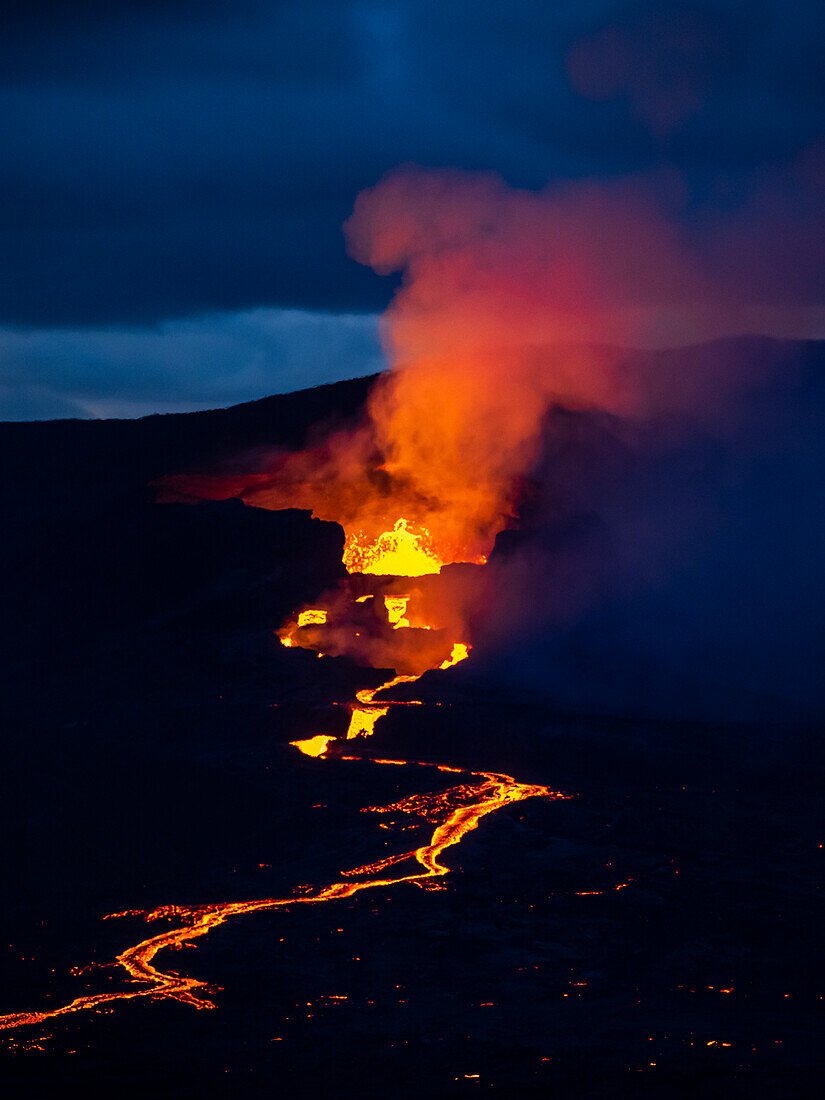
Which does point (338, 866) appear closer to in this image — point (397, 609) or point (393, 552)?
point (397, 609)

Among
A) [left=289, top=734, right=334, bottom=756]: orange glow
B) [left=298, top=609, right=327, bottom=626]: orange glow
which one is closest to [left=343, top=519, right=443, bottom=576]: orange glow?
[left=298, top=609, right=327, bottom=626]: orange glow

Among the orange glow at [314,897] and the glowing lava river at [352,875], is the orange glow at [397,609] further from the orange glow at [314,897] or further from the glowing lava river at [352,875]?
the orange glow at [314,897]

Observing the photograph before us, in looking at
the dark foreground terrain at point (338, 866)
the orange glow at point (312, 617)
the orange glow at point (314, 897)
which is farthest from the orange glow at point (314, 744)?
the orange glow at point (312, 617)

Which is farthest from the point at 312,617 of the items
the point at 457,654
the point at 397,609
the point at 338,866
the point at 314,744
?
the point at 338,866

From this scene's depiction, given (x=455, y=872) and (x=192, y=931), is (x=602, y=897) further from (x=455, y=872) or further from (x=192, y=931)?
(x=192, y=931)

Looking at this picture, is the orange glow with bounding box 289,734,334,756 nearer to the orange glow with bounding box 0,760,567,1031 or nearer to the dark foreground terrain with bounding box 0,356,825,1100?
the dark foreground terrain with bounding box 0,356,825,1100
